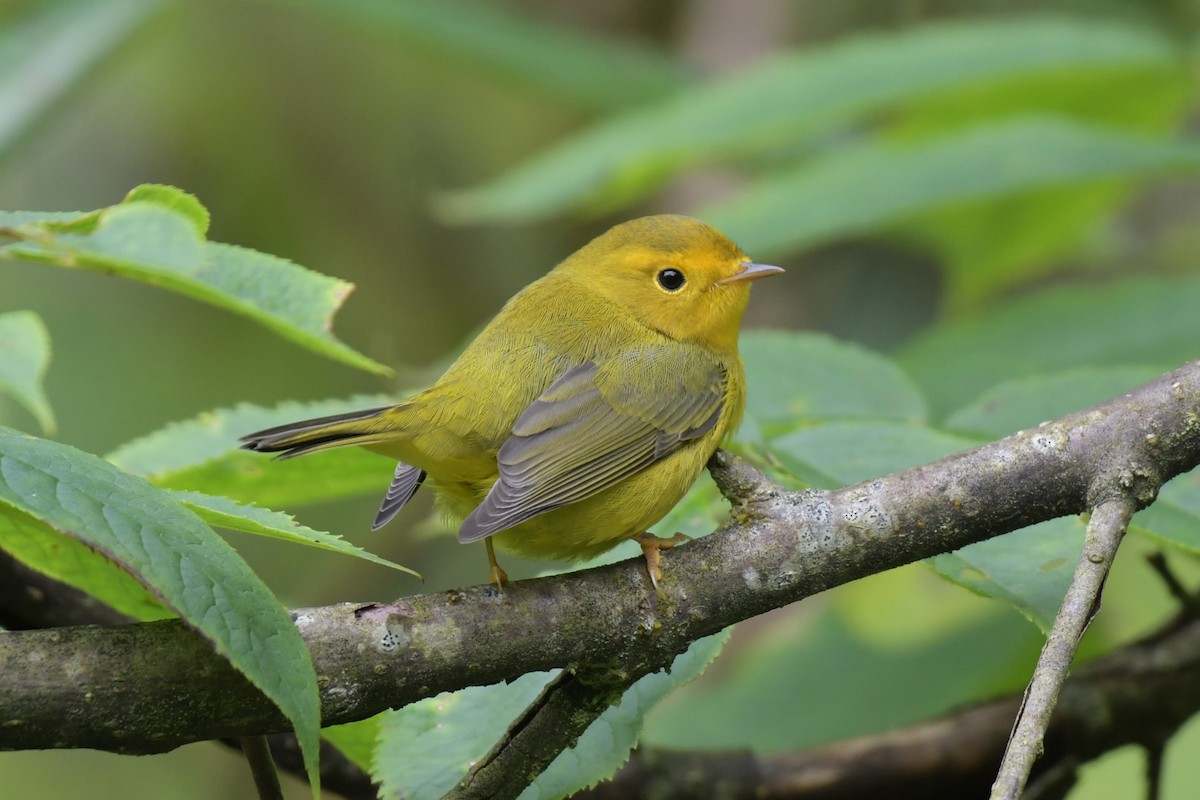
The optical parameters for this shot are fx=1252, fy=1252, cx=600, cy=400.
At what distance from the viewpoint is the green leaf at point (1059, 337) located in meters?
3.39

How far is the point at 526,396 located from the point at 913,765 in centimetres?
127

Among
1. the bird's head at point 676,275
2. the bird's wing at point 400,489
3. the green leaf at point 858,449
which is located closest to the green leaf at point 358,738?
the bird's wing at point 400,489

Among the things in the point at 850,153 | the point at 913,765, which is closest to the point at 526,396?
the point at 913,765

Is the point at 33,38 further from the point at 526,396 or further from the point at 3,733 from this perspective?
the point at 3,733

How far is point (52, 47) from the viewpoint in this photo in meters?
4.48

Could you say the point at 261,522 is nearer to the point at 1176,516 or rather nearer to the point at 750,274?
the point at 1176,516

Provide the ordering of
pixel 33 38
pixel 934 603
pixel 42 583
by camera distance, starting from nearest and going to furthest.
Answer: pixel 42 583 → pixel 33 38 → pixel 934 603

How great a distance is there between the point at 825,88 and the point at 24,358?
2533 mm

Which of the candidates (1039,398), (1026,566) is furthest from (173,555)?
(1039,398)

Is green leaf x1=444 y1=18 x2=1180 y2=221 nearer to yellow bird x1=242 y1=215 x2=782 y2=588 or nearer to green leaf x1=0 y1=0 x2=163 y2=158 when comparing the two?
yellow bird x1=242 y1=215 x2=782 y2=588

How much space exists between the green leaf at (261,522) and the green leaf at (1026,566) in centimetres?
95

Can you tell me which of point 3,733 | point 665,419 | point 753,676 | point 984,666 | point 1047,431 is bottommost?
point 753,676

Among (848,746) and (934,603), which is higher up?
(848,746)

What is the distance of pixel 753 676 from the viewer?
4.31 m
